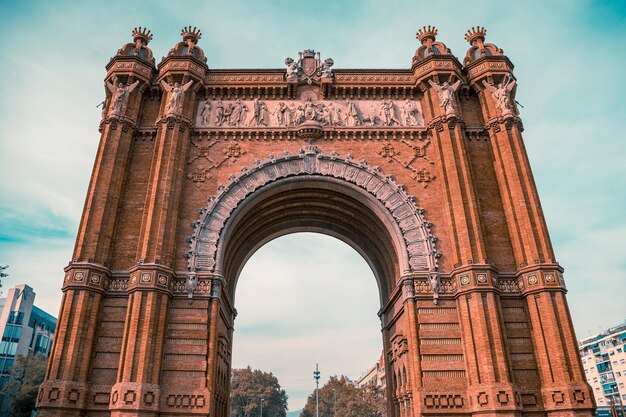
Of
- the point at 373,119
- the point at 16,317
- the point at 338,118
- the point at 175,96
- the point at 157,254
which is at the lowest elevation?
the point at 157,254

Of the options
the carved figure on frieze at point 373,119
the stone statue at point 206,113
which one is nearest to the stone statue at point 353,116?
the carved figure on frieze at point 373,119

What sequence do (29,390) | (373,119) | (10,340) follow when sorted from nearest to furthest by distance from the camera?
(373,119) → (29,390) → (10,340)

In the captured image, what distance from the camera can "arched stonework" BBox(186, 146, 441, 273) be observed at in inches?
685

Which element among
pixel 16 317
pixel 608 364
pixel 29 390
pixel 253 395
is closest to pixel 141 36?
pixel 29 390

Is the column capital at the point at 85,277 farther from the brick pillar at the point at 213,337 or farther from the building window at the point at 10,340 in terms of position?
the building window at the point at 10,340

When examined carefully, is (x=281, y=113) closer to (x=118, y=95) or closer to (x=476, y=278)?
(x=118, y=95)

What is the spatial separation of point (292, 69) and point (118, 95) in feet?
25.9

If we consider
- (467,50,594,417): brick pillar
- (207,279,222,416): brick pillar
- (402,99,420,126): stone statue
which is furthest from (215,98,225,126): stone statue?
(467,50,594,417): brick pillar

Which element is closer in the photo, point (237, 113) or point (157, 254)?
point (157, 254)

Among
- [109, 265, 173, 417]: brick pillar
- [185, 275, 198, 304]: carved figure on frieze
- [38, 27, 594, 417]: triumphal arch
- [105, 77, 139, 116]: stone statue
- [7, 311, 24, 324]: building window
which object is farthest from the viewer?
[7, 311, 24, 324]: building window

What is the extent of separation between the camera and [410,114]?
20453 mm

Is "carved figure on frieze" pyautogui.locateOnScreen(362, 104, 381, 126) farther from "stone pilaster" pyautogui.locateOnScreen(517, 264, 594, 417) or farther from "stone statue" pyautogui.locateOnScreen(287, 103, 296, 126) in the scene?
"stone pilaster" pyautogui.locateOnScreen(517, 264, 594, 417)

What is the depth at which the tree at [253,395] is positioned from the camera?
7288 cm

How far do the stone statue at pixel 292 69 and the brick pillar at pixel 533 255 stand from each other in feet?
26.5
